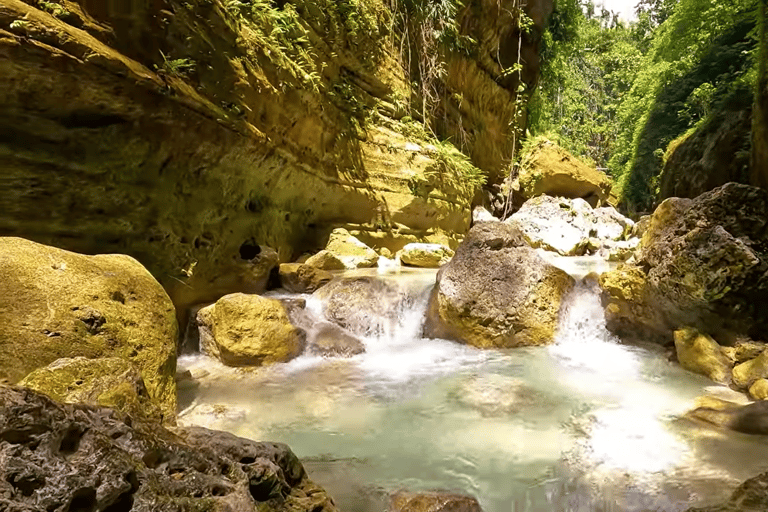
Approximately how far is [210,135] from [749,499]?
573cm

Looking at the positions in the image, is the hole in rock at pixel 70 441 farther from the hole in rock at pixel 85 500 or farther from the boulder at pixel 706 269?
the boulder at pixel 706 269

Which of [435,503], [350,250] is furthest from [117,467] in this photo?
[350,250]

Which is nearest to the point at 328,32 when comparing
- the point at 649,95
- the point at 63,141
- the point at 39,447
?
the point at 63,141

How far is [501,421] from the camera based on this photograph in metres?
3.89

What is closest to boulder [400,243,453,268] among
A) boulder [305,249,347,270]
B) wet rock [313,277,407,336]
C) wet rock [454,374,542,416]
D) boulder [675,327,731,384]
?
boulder [305,249,347,270]

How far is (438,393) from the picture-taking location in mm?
4574

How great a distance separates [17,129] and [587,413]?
18.4 feet

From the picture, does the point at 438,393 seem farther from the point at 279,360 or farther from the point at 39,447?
the point at 39,447

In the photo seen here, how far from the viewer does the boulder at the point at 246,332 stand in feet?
17.3

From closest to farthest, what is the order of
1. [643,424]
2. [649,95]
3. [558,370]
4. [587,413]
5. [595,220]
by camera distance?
[643,424] < [587,413] < [558,370] < [595,220] < [649,95]

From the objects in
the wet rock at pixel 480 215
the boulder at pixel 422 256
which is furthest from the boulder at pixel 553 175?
the boulder at pixel 422 256

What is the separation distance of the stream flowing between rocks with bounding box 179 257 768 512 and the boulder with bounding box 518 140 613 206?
9806mm

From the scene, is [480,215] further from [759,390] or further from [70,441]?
[70,441]

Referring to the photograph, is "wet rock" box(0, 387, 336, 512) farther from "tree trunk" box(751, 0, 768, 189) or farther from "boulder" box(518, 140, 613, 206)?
"boulder" box(518, 140, 613, 206)
